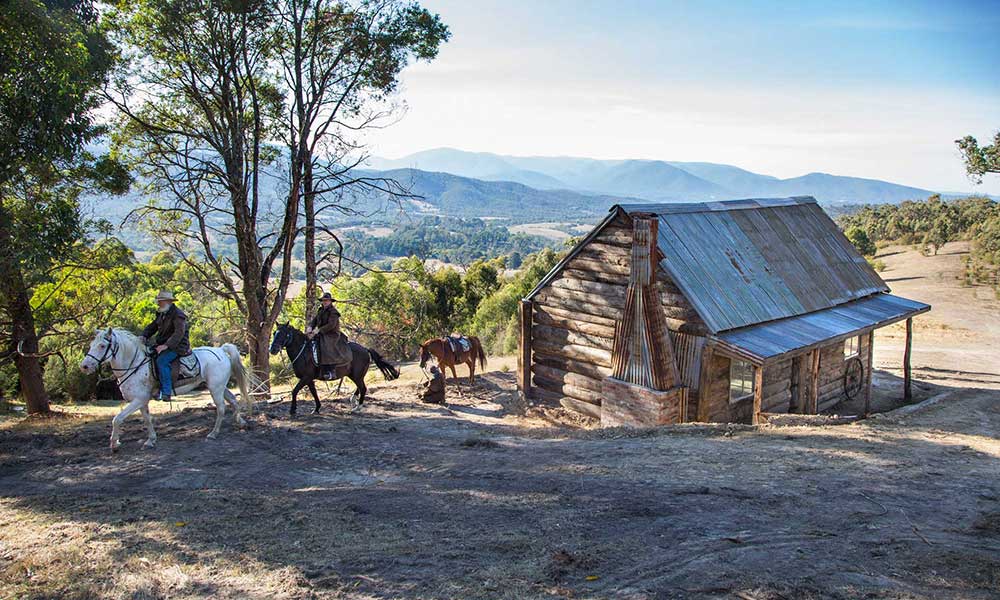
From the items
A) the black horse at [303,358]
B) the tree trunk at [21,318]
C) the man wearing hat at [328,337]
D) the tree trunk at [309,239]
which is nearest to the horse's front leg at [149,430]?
the black horse at [303,358]

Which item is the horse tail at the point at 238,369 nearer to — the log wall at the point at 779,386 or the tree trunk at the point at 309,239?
the tree trunk at the point at 309,239

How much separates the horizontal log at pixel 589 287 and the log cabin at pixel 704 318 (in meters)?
0.04

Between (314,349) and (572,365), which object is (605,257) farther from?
(314,349)

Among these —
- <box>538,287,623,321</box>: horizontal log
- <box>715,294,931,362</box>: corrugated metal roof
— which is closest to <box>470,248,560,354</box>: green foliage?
<box>538,287,623,321</box>: horizontal log

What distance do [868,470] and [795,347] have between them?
4.58 meters

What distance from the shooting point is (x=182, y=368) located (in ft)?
35.0

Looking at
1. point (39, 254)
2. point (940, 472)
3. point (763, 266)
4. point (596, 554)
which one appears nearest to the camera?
point (596, 554)

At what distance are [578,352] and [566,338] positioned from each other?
527 millimetres

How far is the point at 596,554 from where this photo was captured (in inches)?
247

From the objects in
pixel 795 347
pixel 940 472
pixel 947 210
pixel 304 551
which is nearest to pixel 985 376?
pixel 795 347

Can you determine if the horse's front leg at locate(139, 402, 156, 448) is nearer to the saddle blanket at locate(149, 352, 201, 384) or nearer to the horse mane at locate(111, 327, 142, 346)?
the saddle blanket at locate(149, 352, 201, 384)

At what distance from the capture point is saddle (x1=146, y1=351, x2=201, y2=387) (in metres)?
10.4

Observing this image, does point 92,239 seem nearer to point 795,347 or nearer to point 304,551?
point 304,551

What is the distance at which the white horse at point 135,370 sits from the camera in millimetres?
9898
